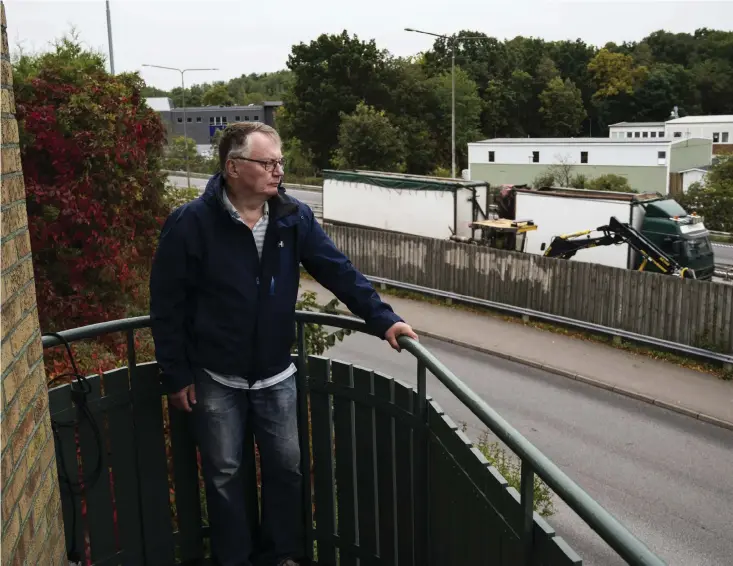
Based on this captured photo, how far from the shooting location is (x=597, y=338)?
17.4 metres

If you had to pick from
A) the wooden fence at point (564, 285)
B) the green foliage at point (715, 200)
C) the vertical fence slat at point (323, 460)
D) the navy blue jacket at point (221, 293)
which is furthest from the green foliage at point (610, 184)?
the navy blue jacket at point (221, 293)

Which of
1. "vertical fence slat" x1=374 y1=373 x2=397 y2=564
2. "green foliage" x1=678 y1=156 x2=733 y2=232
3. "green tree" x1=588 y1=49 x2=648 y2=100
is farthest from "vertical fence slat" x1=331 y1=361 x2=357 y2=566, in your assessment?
"green tree" x1=588 y1=49 x2=648 y2=100

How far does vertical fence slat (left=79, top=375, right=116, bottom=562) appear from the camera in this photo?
352 cm

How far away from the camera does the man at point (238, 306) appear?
3359 millimetres

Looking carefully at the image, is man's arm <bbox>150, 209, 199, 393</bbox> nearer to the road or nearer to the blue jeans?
the blue jeans

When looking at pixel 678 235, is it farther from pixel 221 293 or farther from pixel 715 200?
pixel 221 293

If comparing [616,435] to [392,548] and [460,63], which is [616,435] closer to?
[392,548]

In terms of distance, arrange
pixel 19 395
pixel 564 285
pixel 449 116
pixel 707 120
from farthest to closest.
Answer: pixel 707 120
pixel 449 116
pixel 564 285
pixel 19 395

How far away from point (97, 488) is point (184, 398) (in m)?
0.62

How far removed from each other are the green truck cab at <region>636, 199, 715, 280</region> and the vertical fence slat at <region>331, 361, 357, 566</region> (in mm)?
17860

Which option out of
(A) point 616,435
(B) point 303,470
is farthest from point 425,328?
(B) point 303,470

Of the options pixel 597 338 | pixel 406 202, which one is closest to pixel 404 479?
pixel 597 338

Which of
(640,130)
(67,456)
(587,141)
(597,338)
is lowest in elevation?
(597,338)

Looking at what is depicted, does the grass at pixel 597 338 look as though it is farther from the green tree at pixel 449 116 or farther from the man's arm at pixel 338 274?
the green tree at pixel 449 116
